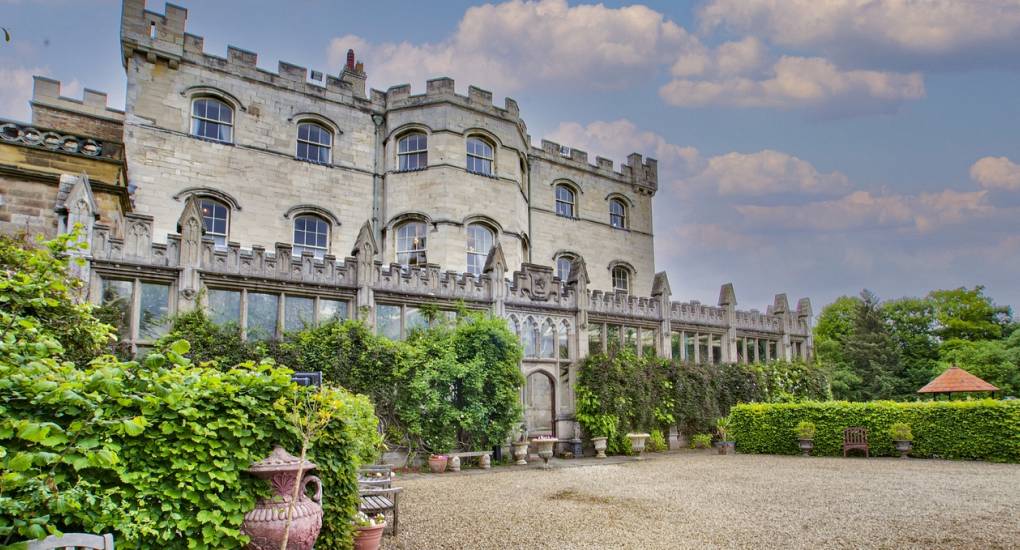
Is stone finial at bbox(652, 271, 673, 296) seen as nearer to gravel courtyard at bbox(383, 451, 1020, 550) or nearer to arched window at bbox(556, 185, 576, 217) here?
arched window at bbox(556, 185, 576, 217)

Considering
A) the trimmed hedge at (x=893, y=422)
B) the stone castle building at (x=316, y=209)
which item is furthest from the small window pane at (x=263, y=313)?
the trimmed hedge at (x=893, y=422)

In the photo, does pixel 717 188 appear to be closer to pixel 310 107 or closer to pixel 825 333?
pixel 310 107

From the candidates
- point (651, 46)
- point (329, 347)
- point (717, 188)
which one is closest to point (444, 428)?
point (329, 347)

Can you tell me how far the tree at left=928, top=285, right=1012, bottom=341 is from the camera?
42062mm

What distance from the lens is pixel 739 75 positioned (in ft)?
64.7

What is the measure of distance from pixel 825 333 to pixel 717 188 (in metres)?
28.5

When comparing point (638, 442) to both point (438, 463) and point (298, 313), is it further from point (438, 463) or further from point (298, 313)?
point (298, 313)

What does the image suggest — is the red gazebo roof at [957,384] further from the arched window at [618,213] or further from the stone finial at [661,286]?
the arched window at [618,213]

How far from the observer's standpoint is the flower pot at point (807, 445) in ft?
59.4

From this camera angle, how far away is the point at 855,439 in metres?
17.7

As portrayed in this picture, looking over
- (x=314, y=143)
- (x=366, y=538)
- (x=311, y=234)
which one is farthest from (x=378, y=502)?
(x=314, y=143)

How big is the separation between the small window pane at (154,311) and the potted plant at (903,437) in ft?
59.6

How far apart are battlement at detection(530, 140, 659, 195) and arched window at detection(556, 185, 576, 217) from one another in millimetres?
1076

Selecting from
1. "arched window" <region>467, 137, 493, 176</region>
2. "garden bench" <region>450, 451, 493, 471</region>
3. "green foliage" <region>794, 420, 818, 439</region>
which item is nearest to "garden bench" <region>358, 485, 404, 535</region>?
"garden bench" <region>450, 451, 493, 471</region>
